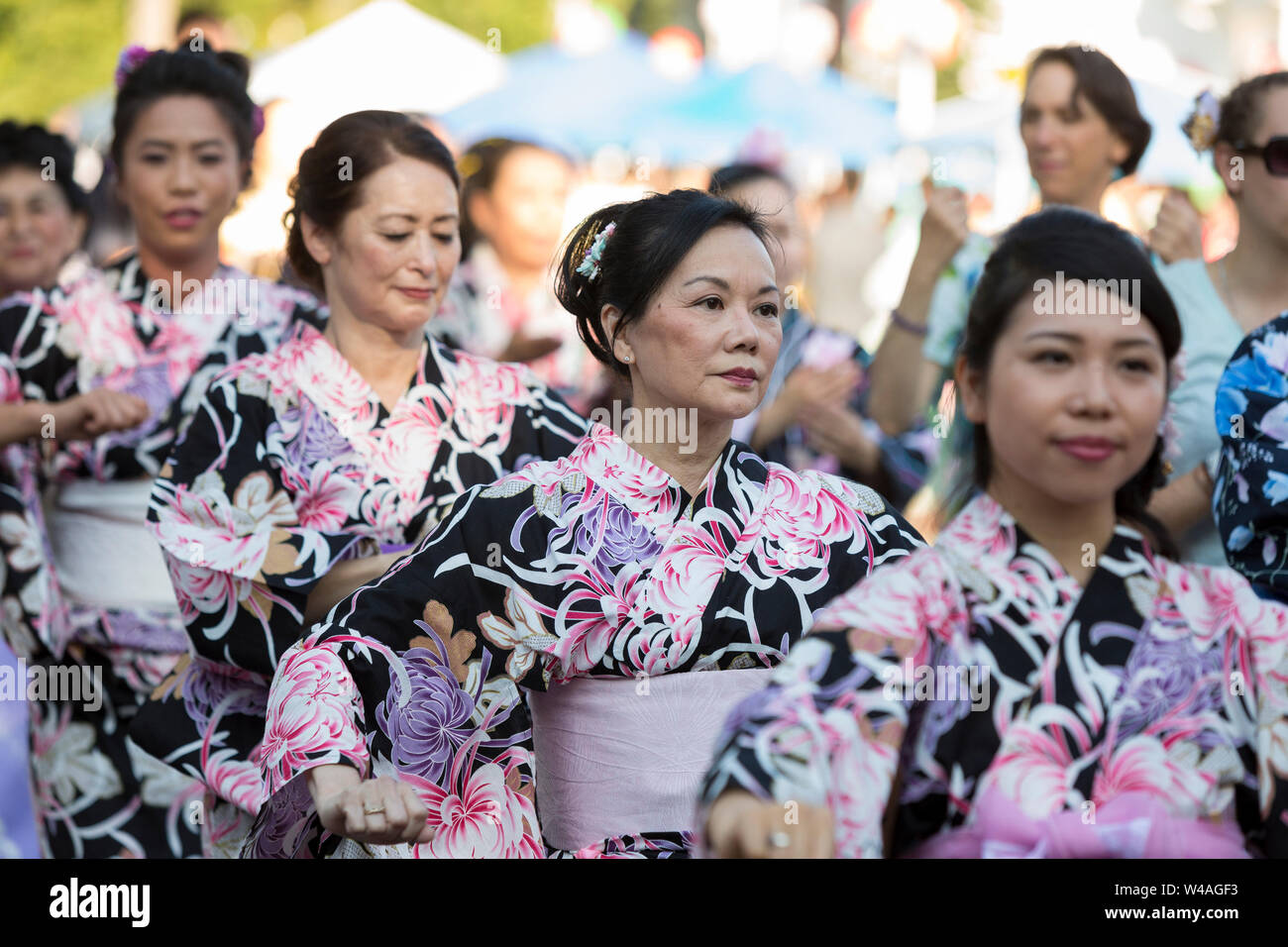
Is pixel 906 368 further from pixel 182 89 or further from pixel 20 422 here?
pixel 20 422

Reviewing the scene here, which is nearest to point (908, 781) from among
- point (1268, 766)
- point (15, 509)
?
point (1268, 766)

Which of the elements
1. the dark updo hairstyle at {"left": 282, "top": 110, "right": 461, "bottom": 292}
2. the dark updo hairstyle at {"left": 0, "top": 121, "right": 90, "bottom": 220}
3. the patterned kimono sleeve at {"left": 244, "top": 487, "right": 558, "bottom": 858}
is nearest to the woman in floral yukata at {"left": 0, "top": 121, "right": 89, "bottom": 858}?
the dark updo hairstyle at {"left": 0, "top": 121, "right": 90, "bottom": 220}

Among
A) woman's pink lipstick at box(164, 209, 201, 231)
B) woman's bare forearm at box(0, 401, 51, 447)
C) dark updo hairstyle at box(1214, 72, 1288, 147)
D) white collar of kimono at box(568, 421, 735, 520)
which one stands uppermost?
dark updo hairstyle at box(1214, 72, 1288, 147)

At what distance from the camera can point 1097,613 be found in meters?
2.54

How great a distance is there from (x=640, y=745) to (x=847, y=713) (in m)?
0.72

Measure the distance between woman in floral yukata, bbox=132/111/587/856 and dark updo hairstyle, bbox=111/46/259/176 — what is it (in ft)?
2.83

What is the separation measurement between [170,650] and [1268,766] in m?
3.14

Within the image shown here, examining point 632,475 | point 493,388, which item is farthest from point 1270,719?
point 493,388

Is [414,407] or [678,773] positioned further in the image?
Answer: [414,407]

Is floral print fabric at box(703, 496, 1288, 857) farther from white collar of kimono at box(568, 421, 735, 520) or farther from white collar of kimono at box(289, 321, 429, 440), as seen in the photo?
white collar of kimono at box(289, 321, 429, 440)

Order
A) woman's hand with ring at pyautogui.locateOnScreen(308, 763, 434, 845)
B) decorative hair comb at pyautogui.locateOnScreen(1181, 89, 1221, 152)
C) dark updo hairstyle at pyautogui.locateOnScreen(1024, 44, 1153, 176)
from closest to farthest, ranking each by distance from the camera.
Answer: woman's hand with ring at pyautogui.locateOnScreen(308, 763, 434, 845)
decorative hair comb at pyautogui.locateOnScreen(1181, 89, 1221, 152)
dark updo hairstyle at pyautogui.locateOnScreen(1024, 44, 1153, 176)

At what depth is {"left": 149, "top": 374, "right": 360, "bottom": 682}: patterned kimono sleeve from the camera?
378 cm

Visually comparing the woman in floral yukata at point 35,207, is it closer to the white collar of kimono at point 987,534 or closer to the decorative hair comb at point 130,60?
the decorative hair comb at point 130,60
